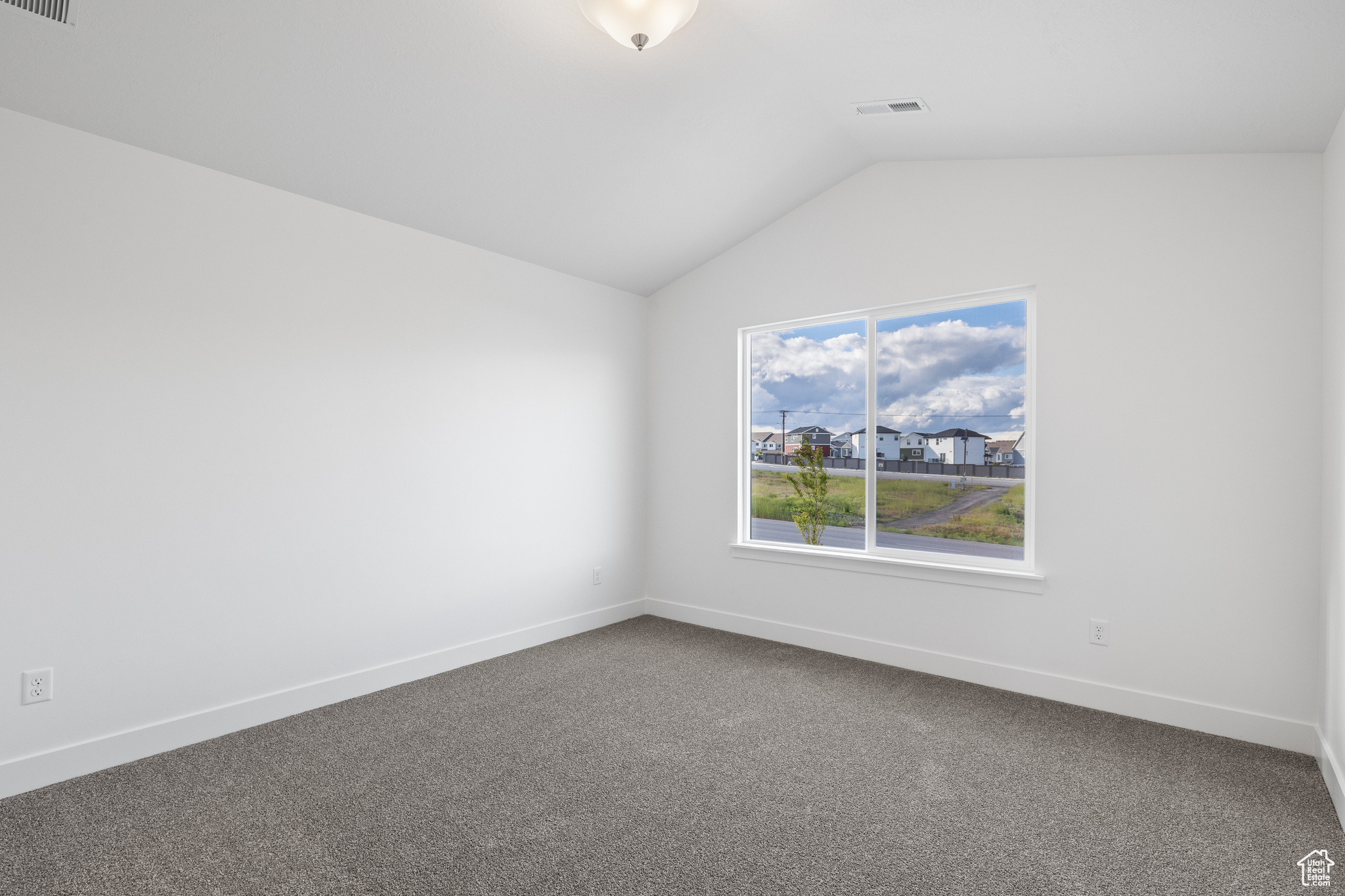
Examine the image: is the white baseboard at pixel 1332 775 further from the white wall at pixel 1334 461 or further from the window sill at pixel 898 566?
the window sill at pixel 898 566

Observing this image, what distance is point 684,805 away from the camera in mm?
2324

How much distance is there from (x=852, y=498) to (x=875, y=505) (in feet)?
0.57

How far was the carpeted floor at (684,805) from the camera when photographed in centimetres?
194

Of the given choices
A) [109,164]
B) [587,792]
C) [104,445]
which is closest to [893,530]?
[587,792]

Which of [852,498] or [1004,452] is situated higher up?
[1004,452]

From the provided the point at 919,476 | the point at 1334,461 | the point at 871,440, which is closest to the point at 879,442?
the point at 871,440

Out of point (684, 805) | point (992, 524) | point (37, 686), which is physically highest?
point (992, 524)

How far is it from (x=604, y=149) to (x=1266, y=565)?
342cm

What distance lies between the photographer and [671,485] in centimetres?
489

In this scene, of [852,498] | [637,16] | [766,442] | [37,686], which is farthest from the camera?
[766,442]

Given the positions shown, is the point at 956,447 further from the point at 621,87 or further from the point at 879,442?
the point at 621,87

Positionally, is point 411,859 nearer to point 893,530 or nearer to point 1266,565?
point 893,530

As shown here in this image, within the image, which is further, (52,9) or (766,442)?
(766,442)

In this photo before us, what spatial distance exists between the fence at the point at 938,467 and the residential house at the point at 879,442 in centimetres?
4
